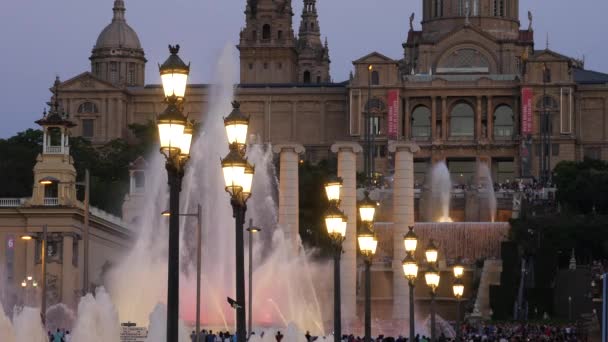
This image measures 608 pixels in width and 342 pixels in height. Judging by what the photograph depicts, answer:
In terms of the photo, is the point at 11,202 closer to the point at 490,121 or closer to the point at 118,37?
the point at 490,121

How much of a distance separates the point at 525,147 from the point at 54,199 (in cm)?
7169

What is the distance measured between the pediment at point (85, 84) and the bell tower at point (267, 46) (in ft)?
49.4

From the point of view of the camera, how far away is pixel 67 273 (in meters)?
87.6

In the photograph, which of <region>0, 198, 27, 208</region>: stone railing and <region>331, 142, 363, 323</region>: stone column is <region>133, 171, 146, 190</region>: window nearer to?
<region>0, 198, 27, 208</region>: stone railing

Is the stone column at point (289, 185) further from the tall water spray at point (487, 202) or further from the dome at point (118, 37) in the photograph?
the dome at point (118, 37)

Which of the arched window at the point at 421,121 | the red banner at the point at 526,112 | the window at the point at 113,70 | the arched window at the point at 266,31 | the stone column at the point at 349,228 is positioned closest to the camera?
the stone column at the point at 349,228

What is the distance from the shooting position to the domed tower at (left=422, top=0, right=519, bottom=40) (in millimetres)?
176875

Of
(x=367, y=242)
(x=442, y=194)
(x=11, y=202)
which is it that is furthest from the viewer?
(x=442, y=194)

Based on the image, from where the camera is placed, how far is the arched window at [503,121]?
535 feet

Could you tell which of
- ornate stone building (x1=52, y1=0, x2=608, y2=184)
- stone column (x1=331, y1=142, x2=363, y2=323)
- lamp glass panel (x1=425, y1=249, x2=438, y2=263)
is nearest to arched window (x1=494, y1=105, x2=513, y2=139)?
ornate stone building (x1=52, y1=0, x2=608, y2=184)

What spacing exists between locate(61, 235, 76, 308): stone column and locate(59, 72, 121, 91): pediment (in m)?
76.6

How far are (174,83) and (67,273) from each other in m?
58.8

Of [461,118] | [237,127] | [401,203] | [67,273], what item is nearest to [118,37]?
[461,118]

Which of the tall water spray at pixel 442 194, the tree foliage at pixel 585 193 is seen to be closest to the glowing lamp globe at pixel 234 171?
the tree foliage at pixel 585 193
